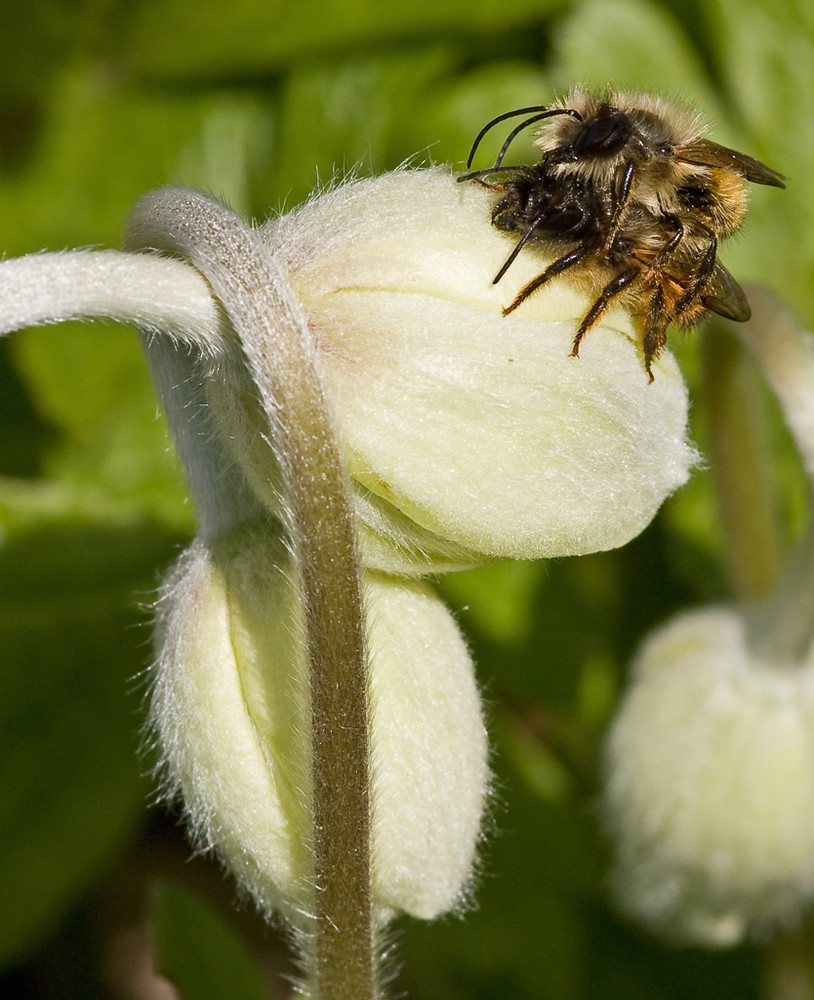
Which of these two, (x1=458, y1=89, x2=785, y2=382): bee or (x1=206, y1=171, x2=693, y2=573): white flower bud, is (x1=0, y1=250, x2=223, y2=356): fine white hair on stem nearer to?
(x1=206, y1=171, x2=693, y2=573): white flower bud

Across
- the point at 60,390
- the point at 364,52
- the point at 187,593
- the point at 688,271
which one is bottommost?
the point at 60,390

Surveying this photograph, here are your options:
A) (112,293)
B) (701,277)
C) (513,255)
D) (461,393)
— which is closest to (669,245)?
(701,277)

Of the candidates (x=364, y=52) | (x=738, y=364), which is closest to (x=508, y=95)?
(x=364, y=52)

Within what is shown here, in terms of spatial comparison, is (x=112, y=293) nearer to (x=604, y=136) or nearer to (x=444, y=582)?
(x=604, y=136)

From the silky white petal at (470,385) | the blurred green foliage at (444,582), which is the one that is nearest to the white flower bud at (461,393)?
the silky white petal at (470,385)

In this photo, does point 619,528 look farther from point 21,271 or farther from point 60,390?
point 60,390

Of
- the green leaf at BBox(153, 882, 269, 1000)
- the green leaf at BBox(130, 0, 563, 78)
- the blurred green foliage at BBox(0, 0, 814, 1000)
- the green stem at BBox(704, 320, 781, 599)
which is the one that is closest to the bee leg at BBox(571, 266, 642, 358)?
the green stem at BBox(704, 320, 781, 599)

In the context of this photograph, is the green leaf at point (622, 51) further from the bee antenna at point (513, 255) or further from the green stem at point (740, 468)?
the bee antenna at point (513, 255)
